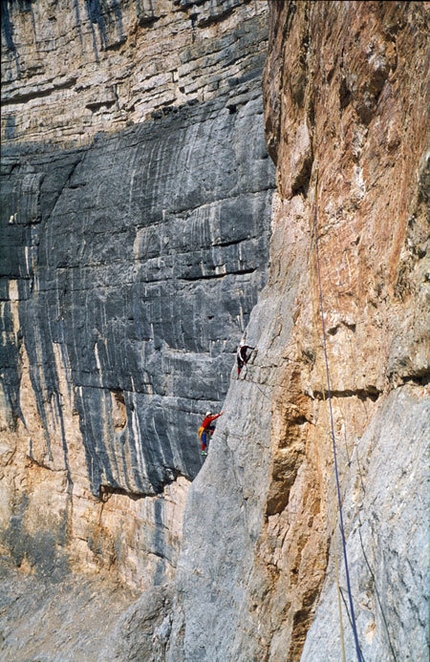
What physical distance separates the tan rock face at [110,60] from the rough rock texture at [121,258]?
1.5 inches

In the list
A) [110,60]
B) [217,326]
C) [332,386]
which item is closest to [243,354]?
[332,386]

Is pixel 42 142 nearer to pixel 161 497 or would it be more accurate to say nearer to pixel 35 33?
pixel 35 33

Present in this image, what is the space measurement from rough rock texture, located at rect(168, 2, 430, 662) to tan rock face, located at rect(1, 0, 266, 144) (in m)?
3.15

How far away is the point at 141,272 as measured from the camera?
459 inches

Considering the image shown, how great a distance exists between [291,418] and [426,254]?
9.76 feet

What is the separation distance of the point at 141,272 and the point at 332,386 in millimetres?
6654

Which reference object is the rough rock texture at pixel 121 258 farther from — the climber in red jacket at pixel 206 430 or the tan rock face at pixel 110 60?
the climber in red jacket at pixel 206 430

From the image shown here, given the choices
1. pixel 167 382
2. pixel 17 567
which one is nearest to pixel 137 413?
pixel 167 382

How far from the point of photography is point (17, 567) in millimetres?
14383

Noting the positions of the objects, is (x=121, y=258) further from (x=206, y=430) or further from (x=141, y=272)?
(x=206, y=430)

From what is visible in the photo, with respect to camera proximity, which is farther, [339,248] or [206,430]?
[206,430]

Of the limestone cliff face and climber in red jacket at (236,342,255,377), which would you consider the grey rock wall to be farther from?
climber in red jacket at (236,342,255,377)

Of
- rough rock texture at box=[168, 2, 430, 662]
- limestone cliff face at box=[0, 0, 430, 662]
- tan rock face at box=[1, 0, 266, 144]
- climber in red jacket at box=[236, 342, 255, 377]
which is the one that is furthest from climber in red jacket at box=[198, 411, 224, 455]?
tan rock face at box=[1, 0, 266, 144]

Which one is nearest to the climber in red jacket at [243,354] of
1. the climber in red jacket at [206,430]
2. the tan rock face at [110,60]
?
Answer: the climber in red jacket at [206,430]
